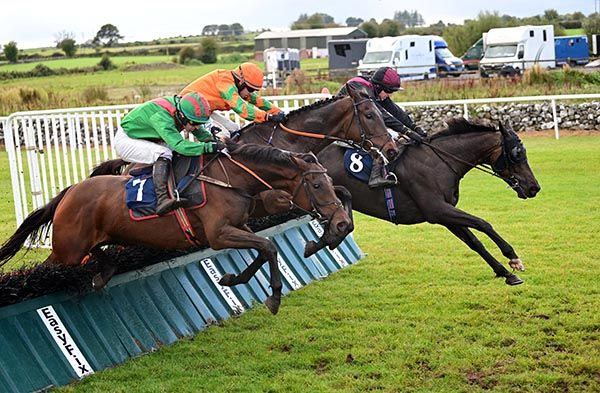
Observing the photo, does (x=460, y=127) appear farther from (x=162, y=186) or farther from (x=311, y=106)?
(x=162, y=186)

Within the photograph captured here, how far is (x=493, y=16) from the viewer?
5528 cm

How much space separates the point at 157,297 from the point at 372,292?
2146mm

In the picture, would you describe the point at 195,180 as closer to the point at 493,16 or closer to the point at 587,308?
the point at 587,308

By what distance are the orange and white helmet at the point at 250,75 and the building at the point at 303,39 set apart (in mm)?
60439

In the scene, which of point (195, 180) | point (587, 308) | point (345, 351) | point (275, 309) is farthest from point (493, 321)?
point (195, 180)

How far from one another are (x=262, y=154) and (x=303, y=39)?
6568cm

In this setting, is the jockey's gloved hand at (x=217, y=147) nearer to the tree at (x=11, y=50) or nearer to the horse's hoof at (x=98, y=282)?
the horse's hoof at (x=98, y=282)

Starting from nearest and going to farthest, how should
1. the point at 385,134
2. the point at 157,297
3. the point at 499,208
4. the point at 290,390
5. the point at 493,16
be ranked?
1. the point at 290,390
2. the point at 157,297
3. the point at 385,134
4. the point at 499,208
5. the point at 493,16

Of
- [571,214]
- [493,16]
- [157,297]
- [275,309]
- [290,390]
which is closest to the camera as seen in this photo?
[290,390]

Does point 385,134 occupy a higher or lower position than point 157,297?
higher

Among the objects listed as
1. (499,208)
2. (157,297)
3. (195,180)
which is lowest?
(499,208)

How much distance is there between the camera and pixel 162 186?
6.33 metres

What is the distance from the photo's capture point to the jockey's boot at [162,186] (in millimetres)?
6242

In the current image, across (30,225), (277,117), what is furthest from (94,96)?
(30,225)
